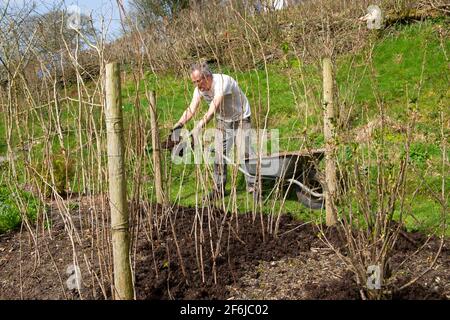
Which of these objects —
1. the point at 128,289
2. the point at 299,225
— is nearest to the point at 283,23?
the point at 299,225

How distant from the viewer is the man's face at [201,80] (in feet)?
15.1

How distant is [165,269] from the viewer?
10.9 ft

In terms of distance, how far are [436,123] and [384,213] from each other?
167 inches

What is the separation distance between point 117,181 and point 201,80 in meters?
2.44

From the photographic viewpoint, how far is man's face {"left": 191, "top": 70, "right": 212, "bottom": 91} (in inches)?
181

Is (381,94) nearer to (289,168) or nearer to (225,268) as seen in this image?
(289,168)

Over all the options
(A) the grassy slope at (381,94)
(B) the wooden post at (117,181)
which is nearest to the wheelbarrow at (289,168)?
(A) the grassy slope at (381,94)

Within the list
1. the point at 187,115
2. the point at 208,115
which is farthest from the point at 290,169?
the point at 187,115

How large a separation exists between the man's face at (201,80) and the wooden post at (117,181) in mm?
2184

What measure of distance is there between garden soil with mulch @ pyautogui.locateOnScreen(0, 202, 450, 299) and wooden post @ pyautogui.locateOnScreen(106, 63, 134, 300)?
0.67 feet

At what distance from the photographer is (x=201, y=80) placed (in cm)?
475

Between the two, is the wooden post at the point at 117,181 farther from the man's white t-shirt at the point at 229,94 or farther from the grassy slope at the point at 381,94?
the grassy slope at the point at 381,94

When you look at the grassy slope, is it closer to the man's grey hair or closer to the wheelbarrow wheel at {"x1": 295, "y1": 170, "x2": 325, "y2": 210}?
the wheelbarrow wheel at {"x1": 295, "y1": 170, "x2": 325, "y2": 210}
